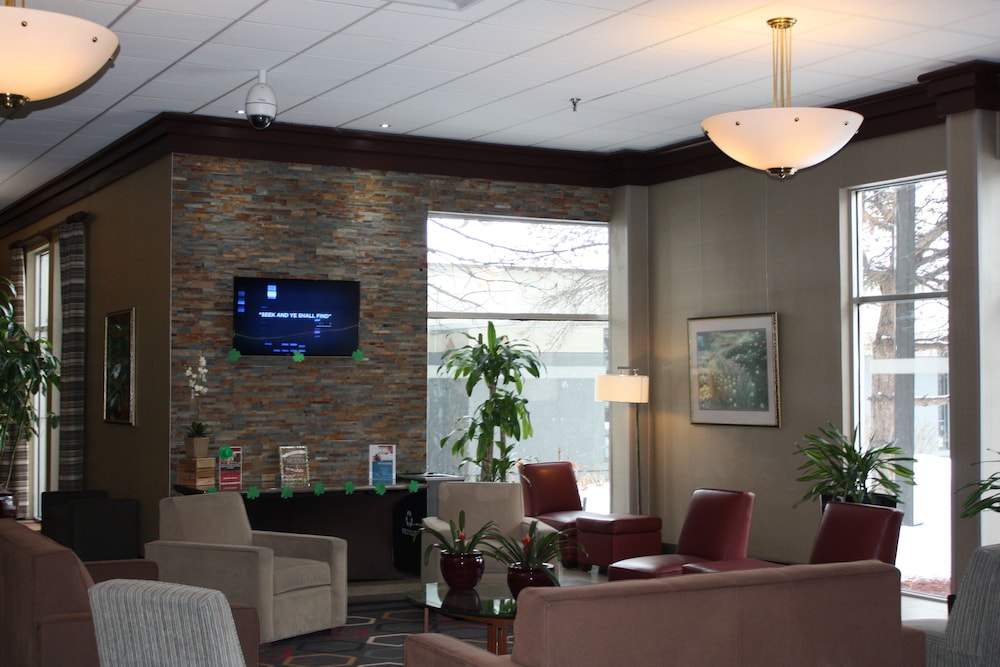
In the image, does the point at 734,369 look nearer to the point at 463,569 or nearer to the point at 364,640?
the point at 364,640

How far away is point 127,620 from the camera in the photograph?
11.9 ft

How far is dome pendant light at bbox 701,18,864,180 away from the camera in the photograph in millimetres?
5840

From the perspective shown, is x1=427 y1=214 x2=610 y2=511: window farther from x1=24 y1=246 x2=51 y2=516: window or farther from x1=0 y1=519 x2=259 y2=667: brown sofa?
x1=24 y1=246 x2=51 y2=516: window

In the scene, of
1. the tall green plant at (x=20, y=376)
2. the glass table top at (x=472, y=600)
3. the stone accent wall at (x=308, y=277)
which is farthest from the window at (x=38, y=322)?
the glass table top at (x=472, y=600)

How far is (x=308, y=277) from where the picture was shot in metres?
8.88

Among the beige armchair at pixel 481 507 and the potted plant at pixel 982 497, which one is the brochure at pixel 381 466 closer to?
the beige armchair at pixel 481 507

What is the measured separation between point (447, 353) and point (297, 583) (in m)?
3.40

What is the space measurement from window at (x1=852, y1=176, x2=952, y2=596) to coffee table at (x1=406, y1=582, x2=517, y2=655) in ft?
11.8

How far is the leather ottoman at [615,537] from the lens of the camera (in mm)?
8711

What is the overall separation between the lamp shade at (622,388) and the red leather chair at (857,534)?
11.1 ft

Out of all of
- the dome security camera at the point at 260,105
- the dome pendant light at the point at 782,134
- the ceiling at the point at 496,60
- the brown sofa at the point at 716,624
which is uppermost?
the ceiling at the point at 496,60

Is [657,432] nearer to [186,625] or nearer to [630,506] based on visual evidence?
[630,506]

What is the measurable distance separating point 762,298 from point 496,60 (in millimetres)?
3293

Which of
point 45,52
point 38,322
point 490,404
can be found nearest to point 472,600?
point 45,52
